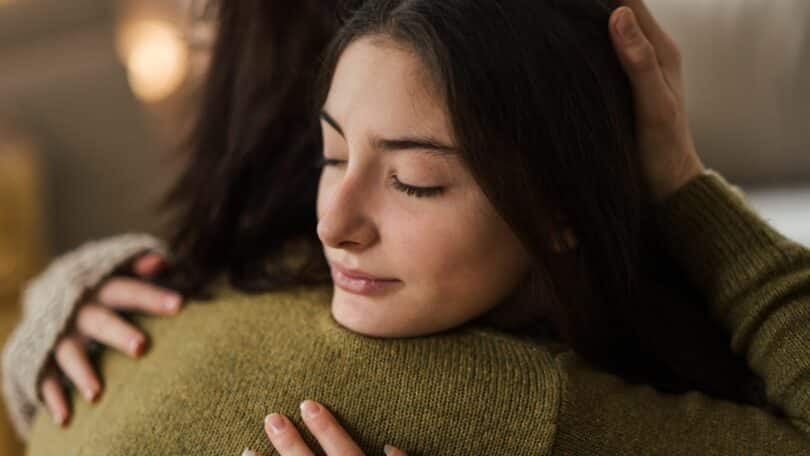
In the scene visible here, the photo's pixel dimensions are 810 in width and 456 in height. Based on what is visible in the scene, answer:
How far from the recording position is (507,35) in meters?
0.77

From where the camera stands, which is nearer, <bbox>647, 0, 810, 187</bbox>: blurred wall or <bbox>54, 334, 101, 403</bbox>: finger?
<bbox>54, 334, 101, 403</bbox>: finger

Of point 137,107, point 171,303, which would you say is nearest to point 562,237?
point 171,303

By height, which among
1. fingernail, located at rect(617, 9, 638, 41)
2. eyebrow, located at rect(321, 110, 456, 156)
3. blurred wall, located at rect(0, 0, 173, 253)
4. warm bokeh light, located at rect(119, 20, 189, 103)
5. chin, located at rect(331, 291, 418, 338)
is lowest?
blurred wall, located at rect(0, 0, 173, 253)

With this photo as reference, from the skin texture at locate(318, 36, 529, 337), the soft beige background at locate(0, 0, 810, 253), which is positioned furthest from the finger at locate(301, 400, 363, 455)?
the soft beige background at locate(0, 0, 810, 253)

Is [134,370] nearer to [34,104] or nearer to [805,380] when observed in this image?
[805,380]

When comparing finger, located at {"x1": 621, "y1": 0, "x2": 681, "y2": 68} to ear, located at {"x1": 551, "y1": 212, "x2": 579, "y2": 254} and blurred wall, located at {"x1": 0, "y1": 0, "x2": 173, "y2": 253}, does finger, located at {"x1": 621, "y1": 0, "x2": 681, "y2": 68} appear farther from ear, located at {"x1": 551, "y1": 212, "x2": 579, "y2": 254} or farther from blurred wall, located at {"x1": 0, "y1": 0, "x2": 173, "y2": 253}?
blurred wall, located at {"x1": 0, "y1": 0, "x2": 173, "y2": 253}

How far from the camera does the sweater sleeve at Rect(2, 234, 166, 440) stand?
3.49 feet

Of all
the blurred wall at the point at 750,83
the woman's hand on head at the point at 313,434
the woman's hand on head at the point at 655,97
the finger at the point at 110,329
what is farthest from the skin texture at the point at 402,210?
the blurred wall at the point at 750,83

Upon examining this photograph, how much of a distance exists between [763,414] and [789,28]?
116 cm

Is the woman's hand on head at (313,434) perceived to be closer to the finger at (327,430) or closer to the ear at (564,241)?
the finger at (327,430)

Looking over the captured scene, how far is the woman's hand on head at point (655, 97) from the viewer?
85cm

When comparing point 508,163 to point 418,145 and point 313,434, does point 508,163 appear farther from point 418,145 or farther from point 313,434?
point 313,434

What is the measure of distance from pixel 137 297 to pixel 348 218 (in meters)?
0.40

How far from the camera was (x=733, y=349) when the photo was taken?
36.4 inches
